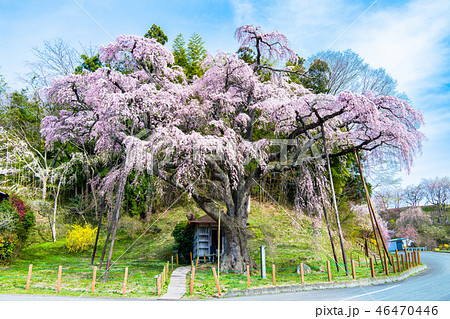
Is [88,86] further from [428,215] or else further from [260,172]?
[428,215]

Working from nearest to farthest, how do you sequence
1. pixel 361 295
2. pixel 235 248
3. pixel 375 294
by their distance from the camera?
pixel 361 295
pixel 375 294
pixel 235 248

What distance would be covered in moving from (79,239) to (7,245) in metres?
A: 5.32

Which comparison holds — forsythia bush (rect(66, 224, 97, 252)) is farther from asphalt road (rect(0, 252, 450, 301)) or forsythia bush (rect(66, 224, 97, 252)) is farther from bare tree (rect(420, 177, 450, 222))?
bare tree (rect(420, 177, 450, 222))

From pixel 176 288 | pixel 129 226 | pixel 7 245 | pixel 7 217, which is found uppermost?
pixel 7 217

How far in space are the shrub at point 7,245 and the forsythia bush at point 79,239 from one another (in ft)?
15.3

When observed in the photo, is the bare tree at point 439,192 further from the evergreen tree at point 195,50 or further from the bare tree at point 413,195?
the evergreen tree at point 195,50

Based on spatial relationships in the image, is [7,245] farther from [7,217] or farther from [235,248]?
[235,248]

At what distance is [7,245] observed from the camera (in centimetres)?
1488

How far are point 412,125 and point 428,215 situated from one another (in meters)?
39.9

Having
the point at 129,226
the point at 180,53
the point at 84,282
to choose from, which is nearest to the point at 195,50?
A: the point at 180,53

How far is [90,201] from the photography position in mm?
25469

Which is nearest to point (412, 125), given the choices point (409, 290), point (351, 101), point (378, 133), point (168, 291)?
point (378, 133)

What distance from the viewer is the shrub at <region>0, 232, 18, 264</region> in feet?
47.9

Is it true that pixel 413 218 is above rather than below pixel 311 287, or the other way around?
above
